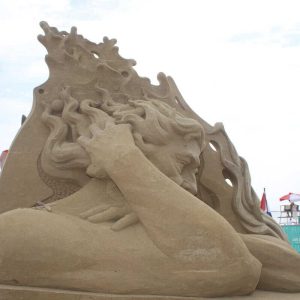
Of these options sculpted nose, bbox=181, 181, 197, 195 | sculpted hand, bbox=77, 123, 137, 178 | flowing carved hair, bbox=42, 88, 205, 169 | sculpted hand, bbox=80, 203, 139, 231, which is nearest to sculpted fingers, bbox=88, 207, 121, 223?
sculpted hand, bbox=80, 203, 139, 231

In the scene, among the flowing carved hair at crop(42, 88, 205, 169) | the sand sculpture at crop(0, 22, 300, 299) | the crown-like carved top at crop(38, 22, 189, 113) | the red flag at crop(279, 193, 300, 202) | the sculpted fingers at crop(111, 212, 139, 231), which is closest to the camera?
the sand sculpture at crop(0, 22, 300, 299)

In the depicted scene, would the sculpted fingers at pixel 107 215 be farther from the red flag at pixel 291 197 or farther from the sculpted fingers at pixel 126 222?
the red flag at pixel 291 197

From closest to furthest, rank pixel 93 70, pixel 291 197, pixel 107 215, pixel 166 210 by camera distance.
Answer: pixel 166 210, pixel 107 215, pixel 93 70, pixel 291 197

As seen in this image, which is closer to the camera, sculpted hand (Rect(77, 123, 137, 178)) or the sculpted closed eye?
sculpted hand (Rect(77, 123, 137, 178))

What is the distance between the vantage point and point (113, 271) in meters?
2.77

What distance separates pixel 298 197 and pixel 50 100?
12.9m

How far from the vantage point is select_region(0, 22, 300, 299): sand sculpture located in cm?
276

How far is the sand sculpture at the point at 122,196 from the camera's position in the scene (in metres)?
2.76

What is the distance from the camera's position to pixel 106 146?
3.08 meters

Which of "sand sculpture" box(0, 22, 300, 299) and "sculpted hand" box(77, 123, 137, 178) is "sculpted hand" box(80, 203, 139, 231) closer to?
"sand sculpture" box(0, 22, 300, 299)

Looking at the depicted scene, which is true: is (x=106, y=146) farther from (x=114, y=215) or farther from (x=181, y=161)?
(x=181, y=161)

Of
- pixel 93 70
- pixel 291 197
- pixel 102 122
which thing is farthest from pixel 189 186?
pixel 291 197

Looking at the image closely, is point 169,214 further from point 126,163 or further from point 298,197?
point 298,197

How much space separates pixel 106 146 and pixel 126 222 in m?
0.48
